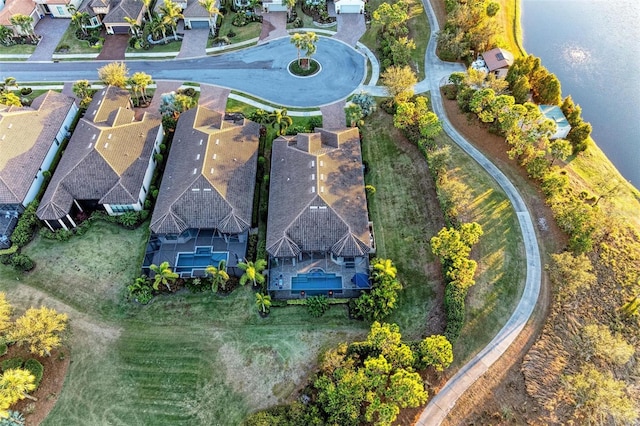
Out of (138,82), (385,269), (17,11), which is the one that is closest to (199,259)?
(385,269)

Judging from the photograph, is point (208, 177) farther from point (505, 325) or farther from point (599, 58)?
point (599, 58)

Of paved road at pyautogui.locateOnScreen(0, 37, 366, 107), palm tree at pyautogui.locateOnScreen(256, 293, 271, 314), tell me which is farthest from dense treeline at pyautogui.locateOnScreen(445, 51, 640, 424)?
palm tree at pyautogui.locateOnScreen(256, 293, 271, 314)

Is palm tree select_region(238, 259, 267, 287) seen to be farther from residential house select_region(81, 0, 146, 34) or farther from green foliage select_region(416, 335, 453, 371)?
residential house select_region(81, 0, 146, 34)

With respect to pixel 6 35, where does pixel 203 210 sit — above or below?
below

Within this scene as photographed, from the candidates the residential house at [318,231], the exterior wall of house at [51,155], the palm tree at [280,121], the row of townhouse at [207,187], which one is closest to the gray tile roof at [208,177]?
the row of townhouse at [207,187]

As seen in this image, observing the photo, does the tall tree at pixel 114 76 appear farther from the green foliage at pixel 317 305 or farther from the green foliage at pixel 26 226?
the green foliage at pixel 317 305

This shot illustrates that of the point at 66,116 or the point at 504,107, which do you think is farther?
the point at 66,116

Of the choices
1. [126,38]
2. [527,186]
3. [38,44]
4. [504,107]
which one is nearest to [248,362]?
[527,186]

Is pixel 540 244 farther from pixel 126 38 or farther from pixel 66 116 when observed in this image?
pixel 126 38
